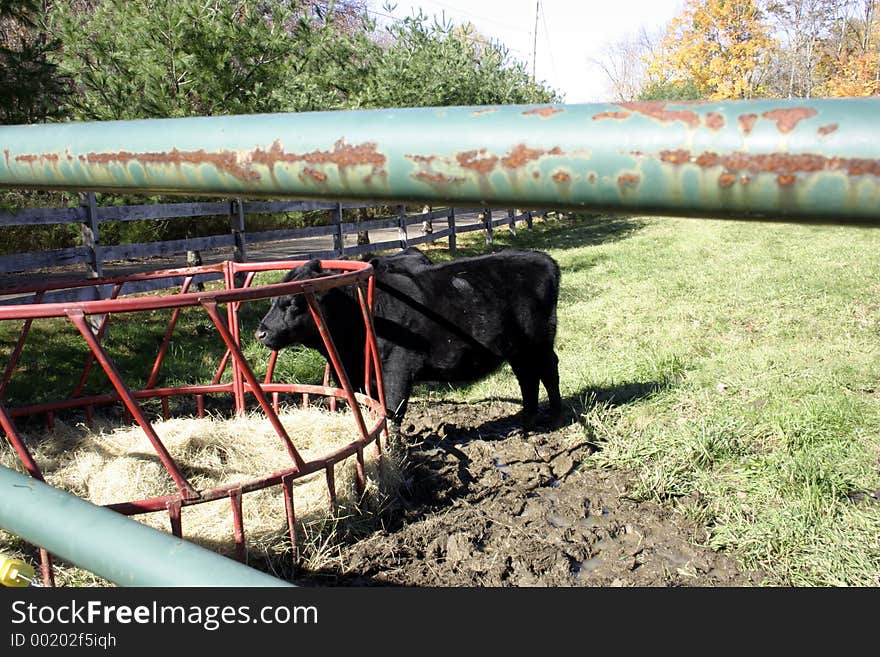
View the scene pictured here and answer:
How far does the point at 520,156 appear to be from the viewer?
582 millimetres

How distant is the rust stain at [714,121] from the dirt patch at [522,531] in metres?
3.20

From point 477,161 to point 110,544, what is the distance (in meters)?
0.55

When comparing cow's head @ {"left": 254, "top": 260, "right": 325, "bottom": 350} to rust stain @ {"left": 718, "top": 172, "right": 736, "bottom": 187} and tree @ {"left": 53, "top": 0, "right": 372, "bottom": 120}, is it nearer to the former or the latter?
rust stain @ {"left": 718, "top": 172, "right": 736, "bottom": 187}

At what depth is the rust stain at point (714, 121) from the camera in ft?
1.69

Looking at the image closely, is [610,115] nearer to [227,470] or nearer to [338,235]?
[227,470]

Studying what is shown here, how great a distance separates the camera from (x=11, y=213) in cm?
780

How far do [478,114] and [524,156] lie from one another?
6 centimetres

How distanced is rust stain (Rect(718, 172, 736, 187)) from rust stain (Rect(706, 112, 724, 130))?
3 centimetres

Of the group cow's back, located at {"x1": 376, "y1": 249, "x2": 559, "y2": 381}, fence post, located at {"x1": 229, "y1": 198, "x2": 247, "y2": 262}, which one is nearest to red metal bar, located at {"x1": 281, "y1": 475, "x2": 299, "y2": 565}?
cow's back, located at {"x1": 376, "y1": 249, "x2": 559, "y2": 381}

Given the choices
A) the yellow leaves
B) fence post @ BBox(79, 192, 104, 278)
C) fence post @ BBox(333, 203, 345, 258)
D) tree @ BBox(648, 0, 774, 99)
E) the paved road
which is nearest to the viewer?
fence post @ BBox(79, 192, 104, 278)

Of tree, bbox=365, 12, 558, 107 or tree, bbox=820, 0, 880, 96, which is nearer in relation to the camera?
tree, bbox=365, 12, 558, 107

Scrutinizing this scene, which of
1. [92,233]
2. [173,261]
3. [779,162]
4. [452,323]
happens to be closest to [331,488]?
[452,323]

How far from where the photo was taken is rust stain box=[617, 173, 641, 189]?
541 millimetres

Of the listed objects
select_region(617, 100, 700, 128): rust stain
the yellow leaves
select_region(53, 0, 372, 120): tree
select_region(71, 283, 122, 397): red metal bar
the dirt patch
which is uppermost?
the yellow leaves
